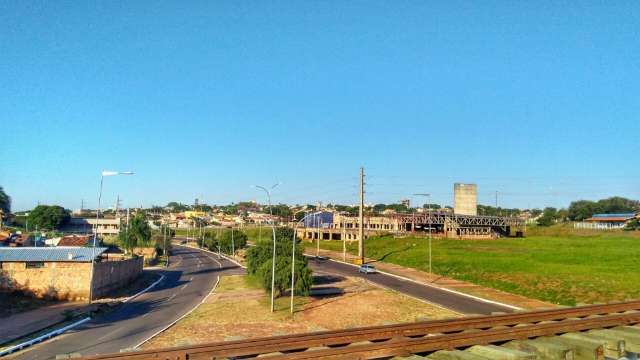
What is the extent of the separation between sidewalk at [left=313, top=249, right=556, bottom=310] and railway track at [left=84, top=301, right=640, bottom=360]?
79.4 feet

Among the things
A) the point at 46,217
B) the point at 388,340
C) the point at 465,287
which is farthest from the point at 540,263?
the point at 46,217

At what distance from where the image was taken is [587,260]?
252 feet

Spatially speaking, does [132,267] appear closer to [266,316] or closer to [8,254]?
[8,254]

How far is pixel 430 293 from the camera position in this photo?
5594cm

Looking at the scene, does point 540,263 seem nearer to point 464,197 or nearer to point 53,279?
point 464,197

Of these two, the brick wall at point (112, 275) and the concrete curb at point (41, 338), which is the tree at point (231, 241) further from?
the concrete curb at point (41, 338)

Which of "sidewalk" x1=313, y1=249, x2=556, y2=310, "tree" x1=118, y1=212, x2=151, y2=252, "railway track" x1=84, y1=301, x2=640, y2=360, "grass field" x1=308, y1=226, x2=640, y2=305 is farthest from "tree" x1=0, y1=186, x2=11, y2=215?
"railway track" x1=84, y1=301, x2=640, y2=360

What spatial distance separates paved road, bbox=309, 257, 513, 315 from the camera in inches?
1806

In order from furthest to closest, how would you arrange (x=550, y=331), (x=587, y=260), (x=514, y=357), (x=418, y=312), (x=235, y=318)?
(x=587, y=260)
(x=418, y=312)
(x=235, y=318)
(x=550, y=331)
(x=514, y=357)

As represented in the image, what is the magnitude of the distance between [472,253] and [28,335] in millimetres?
74167

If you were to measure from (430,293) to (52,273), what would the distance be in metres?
39.8

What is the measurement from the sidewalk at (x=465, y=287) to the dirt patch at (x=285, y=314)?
387 inches

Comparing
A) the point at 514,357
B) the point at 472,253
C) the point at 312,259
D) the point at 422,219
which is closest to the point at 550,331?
the point at 514,357

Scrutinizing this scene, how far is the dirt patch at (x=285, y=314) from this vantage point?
111ft
